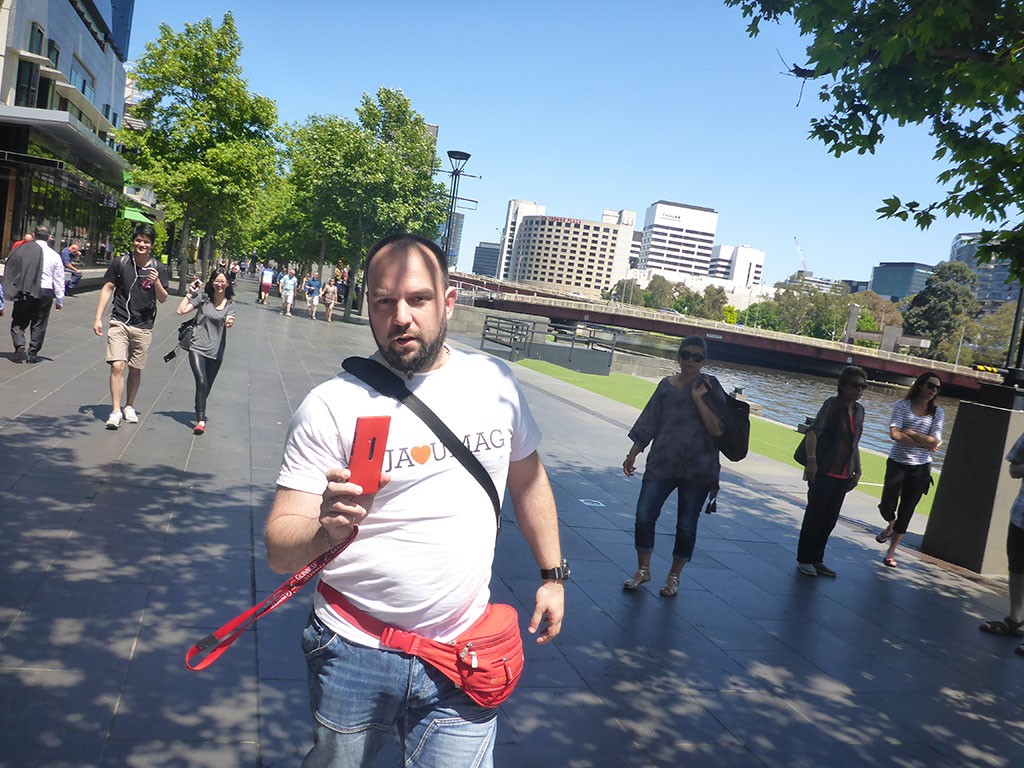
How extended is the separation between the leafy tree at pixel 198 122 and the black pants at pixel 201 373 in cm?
2015

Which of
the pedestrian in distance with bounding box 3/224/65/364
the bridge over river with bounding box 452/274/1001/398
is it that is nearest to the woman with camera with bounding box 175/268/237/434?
the pedestrian in distance with bounding box 3/224/65/364

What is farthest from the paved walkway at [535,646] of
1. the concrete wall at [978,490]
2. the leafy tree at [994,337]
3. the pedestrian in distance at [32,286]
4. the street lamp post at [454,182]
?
the leafy tree at [994,337]

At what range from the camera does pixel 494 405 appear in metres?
2.21

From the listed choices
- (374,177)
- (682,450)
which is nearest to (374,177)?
(374,177)

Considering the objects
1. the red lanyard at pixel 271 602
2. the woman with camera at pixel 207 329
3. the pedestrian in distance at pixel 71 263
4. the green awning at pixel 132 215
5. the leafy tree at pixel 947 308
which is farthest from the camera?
the leafy tree at pixel 947 308

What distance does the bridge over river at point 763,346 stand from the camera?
223 feet

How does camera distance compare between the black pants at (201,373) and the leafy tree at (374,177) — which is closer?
the black pants at (201,373)

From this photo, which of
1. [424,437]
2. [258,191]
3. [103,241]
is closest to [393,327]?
[424,437]

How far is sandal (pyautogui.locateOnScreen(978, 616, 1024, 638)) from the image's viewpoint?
5.93m

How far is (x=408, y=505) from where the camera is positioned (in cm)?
204

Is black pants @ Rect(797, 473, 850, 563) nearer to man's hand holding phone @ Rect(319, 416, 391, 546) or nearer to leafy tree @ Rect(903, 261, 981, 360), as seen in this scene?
man's hand holding phone @ Rect(319, 416, 391, 546)

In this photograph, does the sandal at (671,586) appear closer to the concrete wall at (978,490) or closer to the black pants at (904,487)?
the black pants at (904,487)

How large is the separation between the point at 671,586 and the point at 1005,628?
2386 mm

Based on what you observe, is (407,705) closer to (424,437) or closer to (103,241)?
(424,437)
